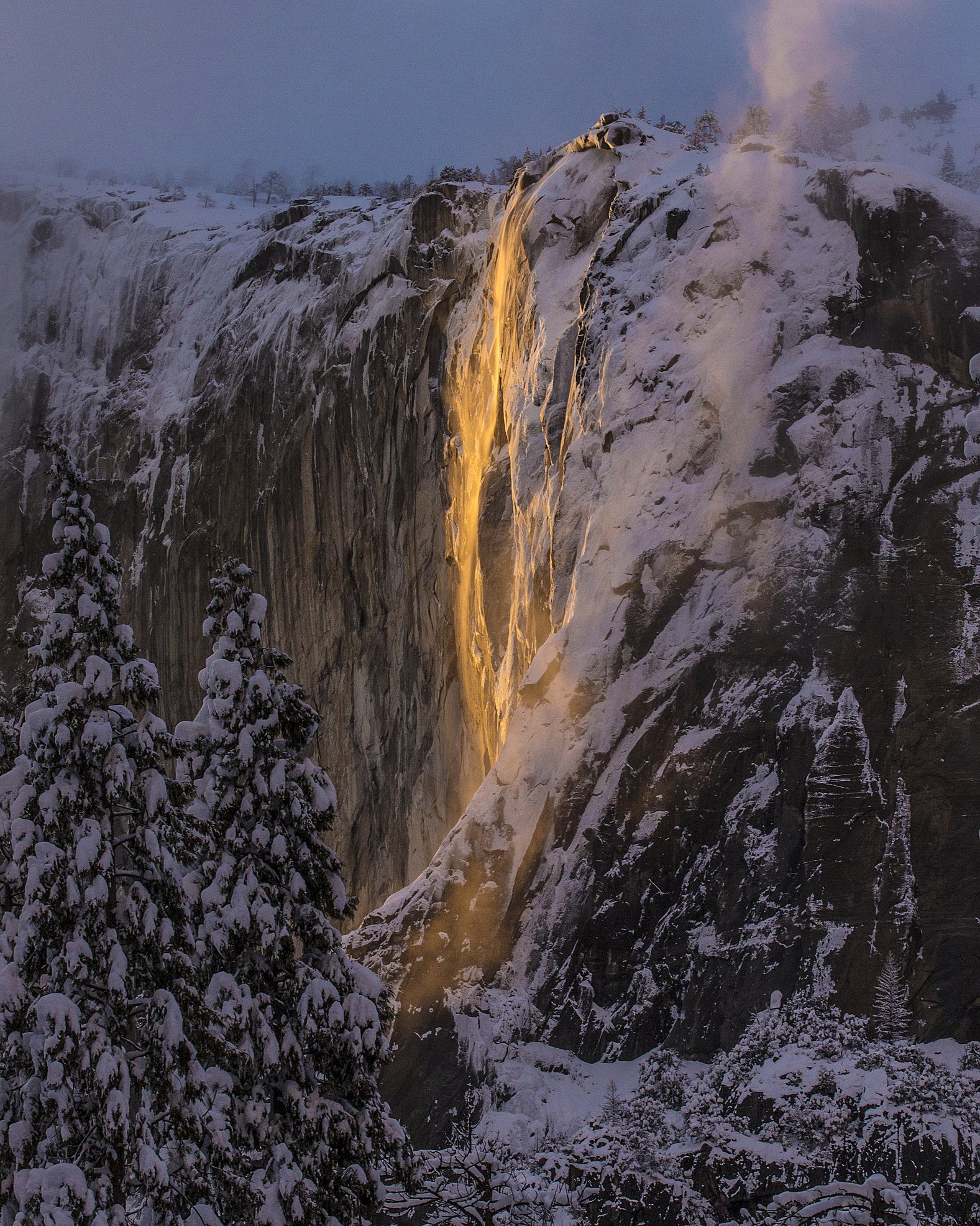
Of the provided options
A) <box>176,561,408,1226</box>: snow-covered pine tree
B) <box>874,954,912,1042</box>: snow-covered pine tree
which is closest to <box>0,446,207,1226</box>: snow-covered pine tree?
<box>176,561,408,1226</box>: snow-covered pine tree

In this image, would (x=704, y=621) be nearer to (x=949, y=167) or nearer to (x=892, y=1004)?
(x=892, y=1004)

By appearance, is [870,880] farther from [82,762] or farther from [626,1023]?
[82,762]

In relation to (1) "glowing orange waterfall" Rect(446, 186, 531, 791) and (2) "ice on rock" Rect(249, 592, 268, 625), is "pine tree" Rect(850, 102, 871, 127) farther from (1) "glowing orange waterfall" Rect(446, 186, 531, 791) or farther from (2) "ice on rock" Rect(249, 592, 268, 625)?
(2) "ice on rock" Rect(249, 592, 268, 625)

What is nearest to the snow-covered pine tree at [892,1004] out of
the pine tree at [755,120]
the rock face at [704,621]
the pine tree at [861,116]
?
the rock face at [704,621]

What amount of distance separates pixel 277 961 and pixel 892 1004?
8.51m

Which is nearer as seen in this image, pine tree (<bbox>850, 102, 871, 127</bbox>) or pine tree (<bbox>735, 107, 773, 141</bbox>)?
pine tree (<bbox>735, 107, 773, 141</bbox>)

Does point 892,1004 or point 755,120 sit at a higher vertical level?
point 755,120

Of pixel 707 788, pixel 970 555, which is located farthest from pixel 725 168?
pixel 707 788

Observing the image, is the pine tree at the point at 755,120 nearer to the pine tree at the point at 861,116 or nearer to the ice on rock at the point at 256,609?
the ice on rock at the point at 256,609

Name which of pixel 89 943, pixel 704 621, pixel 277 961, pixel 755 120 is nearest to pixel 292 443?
pixel 755 120

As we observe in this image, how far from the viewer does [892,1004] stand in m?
16.1

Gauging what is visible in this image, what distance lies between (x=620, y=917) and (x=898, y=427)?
9.27 metres

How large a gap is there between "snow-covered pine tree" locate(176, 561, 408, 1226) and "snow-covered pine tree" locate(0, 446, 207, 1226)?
1009 mm

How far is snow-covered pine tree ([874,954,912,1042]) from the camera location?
15.9 metres
